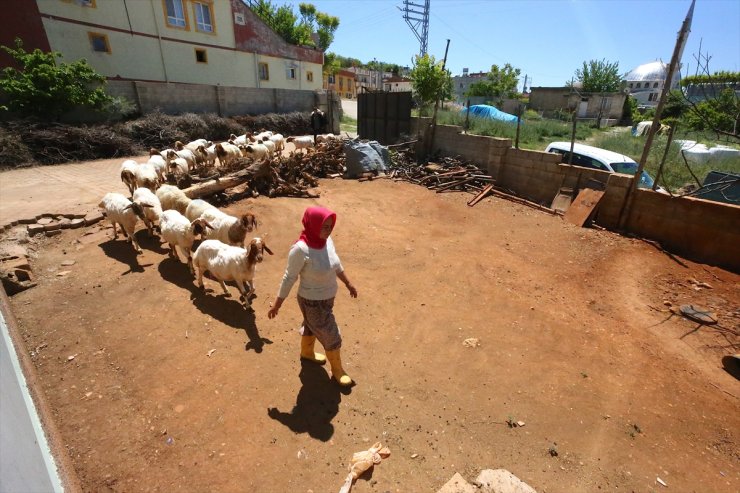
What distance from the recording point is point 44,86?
13.0 metres

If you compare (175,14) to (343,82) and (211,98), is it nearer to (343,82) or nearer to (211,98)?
(211,98)

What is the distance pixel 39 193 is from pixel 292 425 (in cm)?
1012

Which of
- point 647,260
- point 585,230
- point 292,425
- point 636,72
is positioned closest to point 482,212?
point 585,230

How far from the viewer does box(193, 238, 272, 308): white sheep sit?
4.64 m

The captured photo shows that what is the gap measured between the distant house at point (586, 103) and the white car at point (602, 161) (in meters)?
28.7

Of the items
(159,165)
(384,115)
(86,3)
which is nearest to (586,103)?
(384,115)

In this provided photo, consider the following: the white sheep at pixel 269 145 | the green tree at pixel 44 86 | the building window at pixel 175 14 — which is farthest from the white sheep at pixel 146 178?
the building window at pixel 175 14

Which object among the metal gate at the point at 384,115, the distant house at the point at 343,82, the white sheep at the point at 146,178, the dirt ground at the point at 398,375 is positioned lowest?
the dirt ground at the point at 398,375

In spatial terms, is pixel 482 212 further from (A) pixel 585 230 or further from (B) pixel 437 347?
(B) pixel 437 347

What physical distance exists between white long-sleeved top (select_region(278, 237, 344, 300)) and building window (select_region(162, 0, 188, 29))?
26.0 m

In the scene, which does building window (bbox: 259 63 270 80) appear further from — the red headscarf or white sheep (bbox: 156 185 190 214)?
the red headscarf

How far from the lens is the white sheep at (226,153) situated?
1118 centimetres

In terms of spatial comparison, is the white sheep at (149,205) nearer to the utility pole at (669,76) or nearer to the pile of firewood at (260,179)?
the pile of firewood at (260,179)

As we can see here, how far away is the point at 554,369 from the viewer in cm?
434
